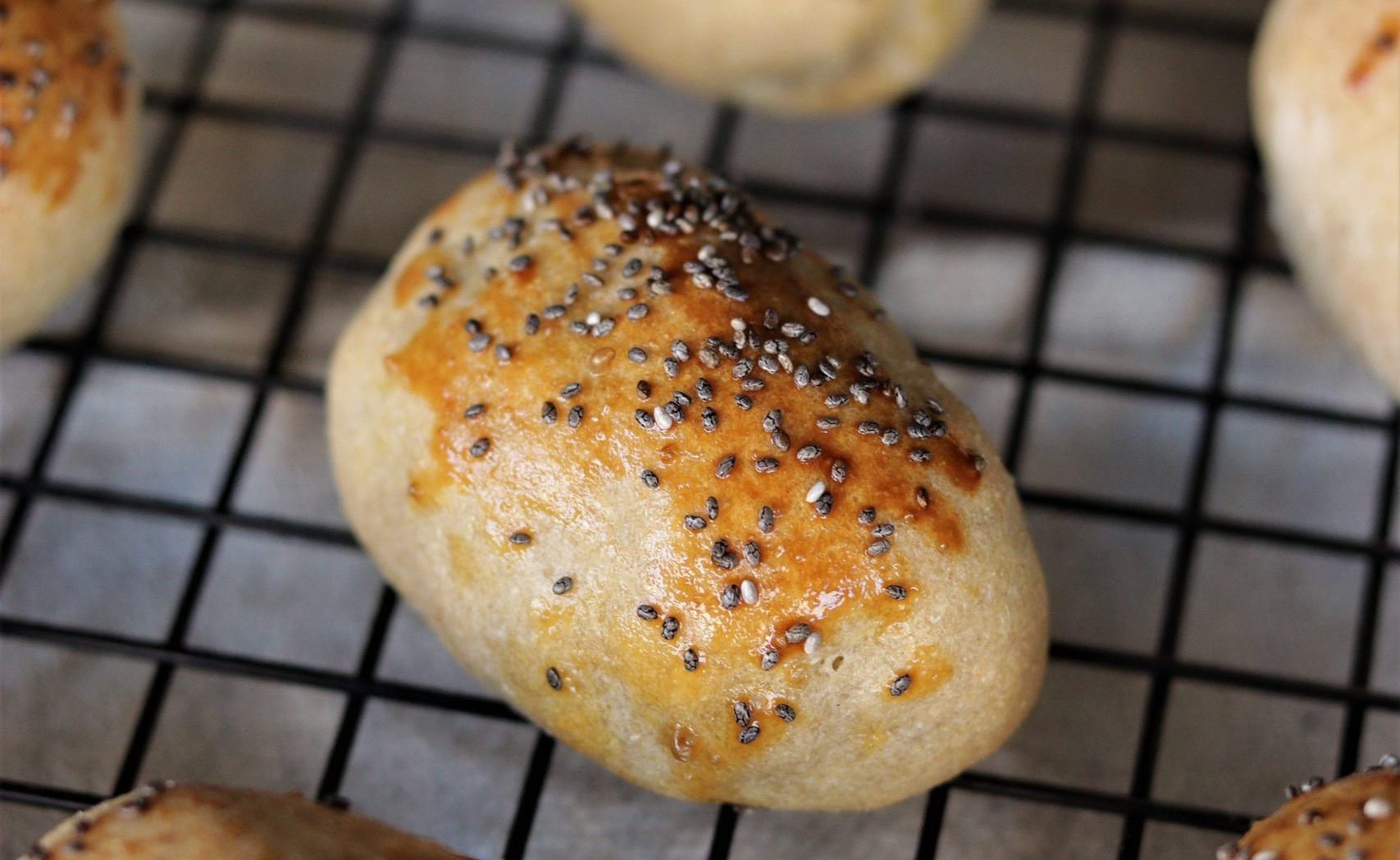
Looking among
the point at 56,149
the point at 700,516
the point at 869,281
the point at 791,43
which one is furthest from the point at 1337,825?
the point at 56,149

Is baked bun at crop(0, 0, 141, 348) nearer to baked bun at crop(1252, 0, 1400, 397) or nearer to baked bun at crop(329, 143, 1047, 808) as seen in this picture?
baked bun at crop(329, 143, 1047, 808)

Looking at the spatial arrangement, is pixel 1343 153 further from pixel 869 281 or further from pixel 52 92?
pixel 52 92

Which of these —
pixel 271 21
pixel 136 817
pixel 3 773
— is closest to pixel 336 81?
pixel 271 21

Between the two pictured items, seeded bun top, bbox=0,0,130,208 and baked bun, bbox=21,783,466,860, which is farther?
seeded bun top, bbox=0,0,130,208

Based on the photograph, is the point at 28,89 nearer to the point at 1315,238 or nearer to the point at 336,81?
the point at 336,81

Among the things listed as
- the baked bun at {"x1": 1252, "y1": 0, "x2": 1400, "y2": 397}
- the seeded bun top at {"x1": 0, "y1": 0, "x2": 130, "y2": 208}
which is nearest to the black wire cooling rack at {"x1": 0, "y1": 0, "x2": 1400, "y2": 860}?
the baked bun at {"x1": 1252, "y1": 0, "x2": 1400, "y2": 397}
